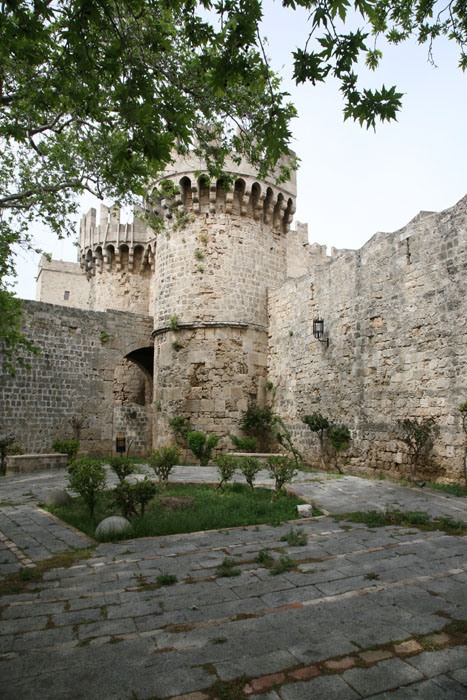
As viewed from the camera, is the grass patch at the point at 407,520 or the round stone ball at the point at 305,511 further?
the round stone ball at the point at 305,511

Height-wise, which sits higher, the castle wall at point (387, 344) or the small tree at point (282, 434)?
the castle wall at point (387, 344)

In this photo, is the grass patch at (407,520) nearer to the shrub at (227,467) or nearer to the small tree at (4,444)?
the shrub at (227,467)

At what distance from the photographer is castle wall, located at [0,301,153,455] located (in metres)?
14.7

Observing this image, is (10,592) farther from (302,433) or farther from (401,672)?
(302,433)

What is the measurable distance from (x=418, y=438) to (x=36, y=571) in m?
7.03

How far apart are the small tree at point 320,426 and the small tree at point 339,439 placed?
0.28 m

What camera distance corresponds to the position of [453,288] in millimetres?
9062

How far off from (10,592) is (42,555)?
1.04 m

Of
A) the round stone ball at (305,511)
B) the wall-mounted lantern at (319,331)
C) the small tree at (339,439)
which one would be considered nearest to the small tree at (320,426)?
the small tree at (339,439)

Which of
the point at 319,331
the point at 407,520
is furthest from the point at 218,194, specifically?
the point at 407,520

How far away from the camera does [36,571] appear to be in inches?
169

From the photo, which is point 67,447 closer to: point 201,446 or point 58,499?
point 201,446

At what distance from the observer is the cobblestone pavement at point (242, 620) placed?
2.48 metres

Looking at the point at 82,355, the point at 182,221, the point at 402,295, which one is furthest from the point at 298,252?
the point at 402,295
